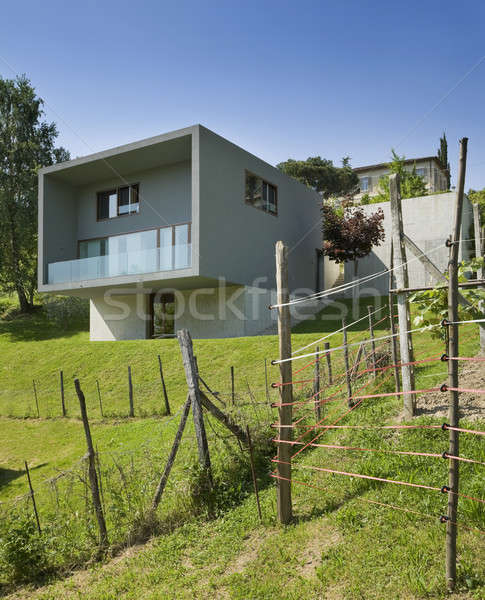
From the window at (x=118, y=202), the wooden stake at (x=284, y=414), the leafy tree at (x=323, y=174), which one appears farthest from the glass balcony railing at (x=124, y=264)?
the leafy tree at (x=323, y=174)

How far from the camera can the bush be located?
5.21 meters

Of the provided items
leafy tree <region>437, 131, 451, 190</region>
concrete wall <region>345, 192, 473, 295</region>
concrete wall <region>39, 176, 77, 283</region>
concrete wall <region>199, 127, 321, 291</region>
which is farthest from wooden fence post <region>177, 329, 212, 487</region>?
leafy tree <region>437, 131, 451, 190</region>

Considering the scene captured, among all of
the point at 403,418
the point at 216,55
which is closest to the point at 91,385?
the point at 216,55

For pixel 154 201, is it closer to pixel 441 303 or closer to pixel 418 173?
pixel 441 303

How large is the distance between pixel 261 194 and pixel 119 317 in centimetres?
966

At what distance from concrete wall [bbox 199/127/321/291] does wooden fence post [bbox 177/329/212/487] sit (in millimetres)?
12214

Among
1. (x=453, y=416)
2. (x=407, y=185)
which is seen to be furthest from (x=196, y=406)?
(x=407, y=185)

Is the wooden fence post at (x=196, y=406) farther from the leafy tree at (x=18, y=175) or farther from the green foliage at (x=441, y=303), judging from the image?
the leafy tree at (x=18, y=175)

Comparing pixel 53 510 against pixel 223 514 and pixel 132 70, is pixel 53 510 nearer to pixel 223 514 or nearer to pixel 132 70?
pixel 223 514

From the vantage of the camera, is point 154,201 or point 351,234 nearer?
point 154,201

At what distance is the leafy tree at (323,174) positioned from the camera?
44744 mm

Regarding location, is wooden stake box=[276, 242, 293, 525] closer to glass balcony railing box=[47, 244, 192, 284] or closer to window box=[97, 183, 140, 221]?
glass balcony railing box=[47, 244, 192, 284]

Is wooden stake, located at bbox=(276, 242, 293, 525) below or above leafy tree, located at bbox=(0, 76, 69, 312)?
below

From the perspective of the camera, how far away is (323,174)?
4488 cm
